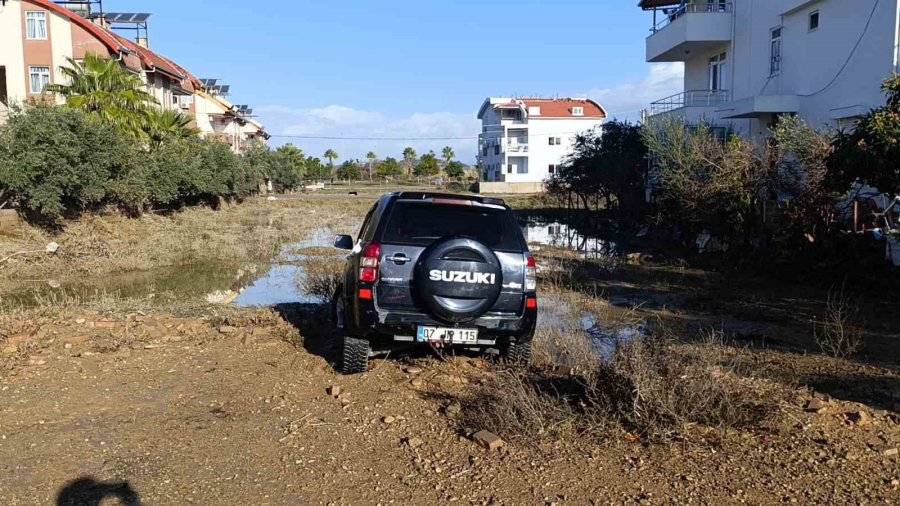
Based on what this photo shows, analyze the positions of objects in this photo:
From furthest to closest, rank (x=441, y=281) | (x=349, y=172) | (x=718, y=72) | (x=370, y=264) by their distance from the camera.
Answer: (x=349, y=172) → (x=718, y=72) → (x=370, y=264) → (x=441, y=281)

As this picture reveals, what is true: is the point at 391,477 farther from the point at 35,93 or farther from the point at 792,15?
the point at 35,93

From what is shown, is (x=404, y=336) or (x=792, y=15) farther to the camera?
(x=792, y=15)

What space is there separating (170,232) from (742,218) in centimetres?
2058

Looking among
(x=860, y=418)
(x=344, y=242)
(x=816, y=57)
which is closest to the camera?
(x=860, y=418)

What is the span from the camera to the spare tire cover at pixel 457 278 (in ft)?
21.6

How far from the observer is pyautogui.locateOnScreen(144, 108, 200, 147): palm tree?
3344 cm

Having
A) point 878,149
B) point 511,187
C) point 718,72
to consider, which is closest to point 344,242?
point 878,149

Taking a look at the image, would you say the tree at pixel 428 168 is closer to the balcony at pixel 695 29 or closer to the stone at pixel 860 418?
the balcony at pixel 695 29

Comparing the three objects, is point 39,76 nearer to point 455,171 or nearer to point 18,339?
point 18,339

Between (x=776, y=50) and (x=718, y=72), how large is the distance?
4837 mm

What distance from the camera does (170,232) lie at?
2825cm

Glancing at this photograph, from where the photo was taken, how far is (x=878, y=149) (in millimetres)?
9695

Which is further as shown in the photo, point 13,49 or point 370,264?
point 13,49

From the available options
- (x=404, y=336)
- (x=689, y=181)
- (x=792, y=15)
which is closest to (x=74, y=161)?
(x=689, y=181)
